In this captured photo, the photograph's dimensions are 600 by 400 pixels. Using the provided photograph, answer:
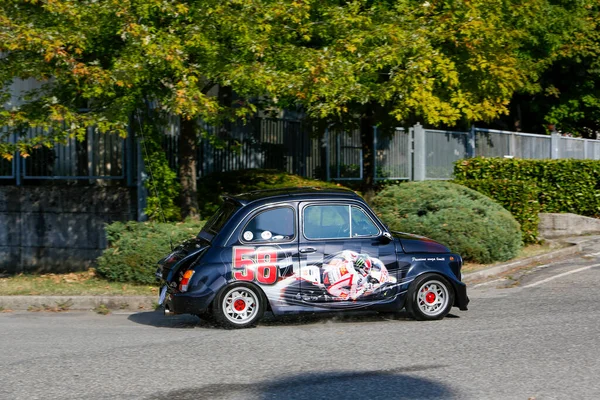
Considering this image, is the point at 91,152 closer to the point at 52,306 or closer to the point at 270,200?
the point at 52,306

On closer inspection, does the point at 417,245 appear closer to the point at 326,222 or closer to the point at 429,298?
the point at 429,298

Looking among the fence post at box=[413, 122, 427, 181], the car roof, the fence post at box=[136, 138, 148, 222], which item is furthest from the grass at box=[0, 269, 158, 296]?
the fence post at box=[413, 122, 427, 181]

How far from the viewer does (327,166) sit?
21984 millimetres

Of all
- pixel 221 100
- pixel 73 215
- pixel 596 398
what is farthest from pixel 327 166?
pixel 596 398

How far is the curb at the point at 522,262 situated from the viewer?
1442 cm

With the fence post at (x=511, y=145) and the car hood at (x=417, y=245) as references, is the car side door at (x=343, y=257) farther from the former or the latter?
the fence post at (x=511, y=145)

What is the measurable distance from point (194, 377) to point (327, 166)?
1478 cm

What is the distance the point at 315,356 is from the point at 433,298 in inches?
107

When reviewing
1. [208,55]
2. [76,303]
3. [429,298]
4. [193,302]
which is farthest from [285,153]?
[193,302]

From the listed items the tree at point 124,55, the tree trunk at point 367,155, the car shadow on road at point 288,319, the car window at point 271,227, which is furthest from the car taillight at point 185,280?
the tree trunk at point 367,155

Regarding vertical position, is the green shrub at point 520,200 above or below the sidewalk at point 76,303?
above

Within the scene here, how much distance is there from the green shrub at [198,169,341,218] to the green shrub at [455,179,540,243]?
3.53 metres

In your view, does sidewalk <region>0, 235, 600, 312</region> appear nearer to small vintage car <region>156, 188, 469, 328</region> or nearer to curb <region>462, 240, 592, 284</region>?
small vintage car <region>156, 188, 469, 328</region>

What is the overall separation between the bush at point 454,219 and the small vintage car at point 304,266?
4663 millimetres
